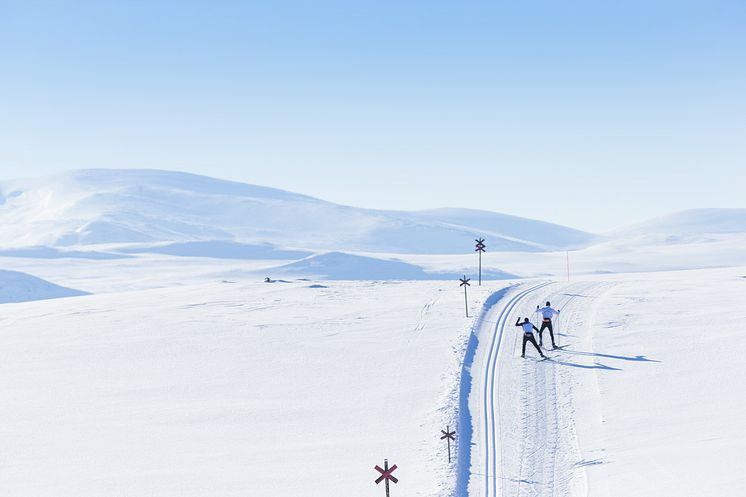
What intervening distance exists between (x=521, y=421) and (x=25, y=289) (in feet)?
370

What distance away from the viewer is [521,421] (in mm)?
19938

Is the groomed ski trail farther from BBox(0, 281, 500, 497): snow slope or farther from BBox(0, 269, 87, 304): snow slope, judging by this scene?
BBox(0, 269, 87, 304): snow slope

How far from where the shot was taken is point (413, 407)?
21.7 m

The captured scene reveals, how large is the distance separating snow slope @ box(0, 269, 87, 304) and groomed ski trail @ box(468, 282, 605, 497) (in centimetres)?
10045

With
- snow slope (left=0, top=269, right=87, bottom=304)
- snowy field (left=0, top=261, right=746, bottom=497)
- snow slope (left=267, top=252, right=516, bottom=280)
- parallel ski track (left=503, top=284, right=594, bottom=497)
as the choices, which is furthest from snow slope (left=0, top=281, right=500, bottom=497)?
snow slope (left=267, top=252, right=516, bottom=280)

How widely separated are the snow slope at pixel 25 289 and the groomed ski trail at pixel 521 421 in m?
100

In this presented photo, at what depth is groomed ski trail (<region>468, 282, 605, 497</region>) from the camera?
1644 cm

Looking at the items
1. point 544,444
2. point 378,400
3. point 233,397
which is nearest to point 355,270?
point 233,397

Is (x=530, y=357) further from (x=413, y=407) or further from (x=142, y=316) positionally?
(x=142, y=316)

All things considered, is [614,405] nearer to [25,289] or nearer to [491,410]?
[491,410]

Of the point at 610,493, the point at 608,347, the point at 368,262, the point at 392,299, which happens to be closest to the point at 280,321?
the point at 392,299

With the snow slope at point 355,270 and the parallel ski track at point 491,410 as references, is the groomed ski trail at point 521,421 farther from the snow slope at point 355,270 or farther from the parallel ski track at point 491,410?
the snow slope at point 355,270

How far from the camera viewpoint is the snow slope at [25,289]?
377 feet

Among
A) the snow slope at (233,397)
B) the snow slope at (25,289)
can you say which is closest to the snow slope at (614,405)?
the snow slope at (233,397)
